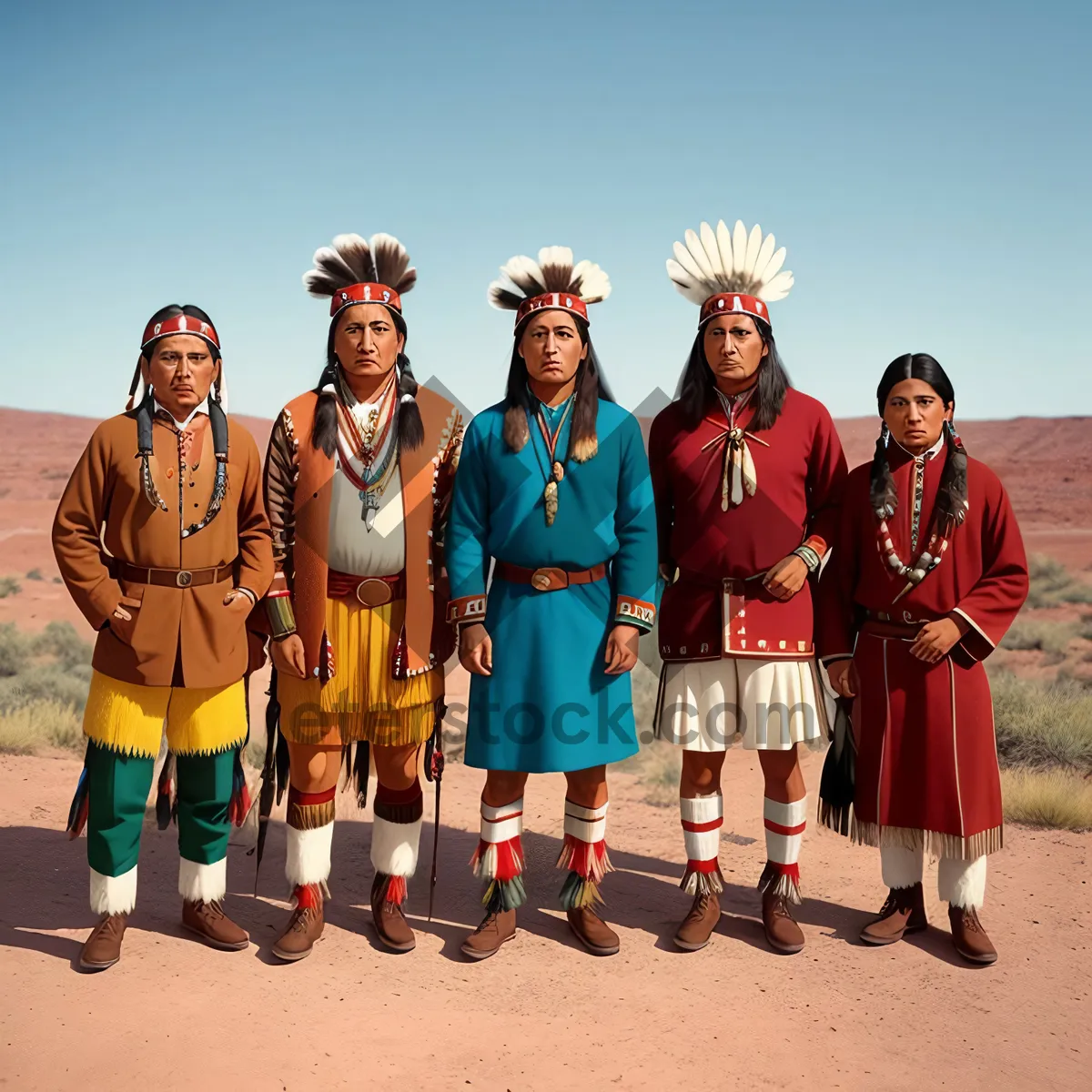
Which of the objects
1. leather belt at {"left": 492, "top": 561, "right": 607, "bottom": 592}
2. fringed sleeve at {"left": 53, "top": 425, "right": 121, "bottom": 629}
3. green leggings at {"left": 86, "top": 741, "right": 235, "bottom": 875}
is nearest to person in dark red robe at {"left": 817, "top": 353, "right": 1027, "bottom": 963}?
leather belt at {"left": 492, "top": 561, "right": 607, "bottom": 592}

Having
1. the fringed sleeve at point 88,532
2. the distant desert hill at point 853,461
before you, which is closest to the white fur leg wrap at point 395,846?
the fringed sleeve at point 88,532

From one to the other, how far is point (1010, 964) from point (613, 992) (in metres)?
1.60

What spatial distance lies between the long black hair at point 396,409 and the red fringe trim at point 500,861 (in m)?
1.57

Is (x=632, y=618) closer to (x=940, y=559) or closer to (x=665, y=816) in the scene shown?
(x=940, y=559)

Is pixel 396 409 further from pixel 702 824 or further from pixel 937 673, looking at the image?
pixel 937 673

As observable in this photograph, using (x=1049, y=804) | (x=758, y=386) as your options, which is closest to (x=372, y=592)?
(x=758, y=386)

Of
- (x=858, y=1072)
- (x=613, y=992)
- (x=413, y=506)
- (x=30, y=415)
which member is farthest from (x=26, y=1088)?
(x=30, y=415)

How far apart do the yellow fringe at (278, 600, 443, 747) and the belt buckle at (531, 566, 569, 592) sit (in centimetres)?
52

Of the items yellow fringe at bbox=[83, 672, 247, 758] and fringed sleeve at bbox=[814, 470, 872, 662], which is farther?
fringed sleeve at bbox=[814, 470, 872, 662]

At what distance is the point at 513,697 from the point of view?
3988mm

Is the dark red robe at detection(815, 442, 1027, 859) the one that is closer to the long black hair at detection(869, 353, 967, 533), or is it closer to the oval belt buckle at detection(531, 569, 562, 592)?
the long black hair at detection(869, 353, 967, 533)

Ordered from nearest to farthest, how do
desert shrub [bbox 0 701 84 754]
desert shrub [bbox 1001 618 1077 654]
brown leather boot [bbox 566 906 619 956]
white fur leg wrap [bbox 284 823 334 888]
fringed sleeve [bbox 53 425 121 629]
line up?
fringed sleeve [bbox 53 425 121 629]
white fur leg wrap [bbox 284 823 334 888]
brown leather boot [bbox 566 906 619 956]
desert shrub [bbox 0 701 84 754]
desert shrub [bbox 1001 618 1077 654]

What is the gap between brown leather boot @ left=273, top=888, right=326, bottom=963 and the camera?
158 inches

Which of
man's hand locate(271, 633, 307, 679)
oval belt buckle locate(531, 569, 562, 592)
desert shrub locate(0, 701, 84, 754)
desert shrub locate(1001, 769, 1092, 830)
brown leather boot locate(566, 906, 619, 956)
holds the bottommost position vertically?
brown leather boot locate(566, 906, 619, 956)
